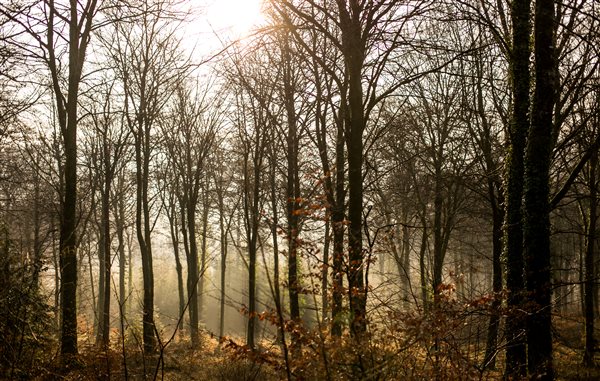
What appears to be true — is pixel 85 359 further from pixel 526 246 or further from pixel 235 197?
pixel 235 197

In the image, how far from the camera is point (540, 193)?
603 cm

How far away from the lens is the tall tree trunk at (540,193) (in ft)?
18.4

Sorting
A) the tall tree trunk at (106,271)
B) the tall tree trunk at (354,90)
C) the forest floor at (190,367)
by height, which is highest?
the tall tree trunk at (354,90)

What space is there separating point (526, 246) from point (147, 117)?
1175 cm

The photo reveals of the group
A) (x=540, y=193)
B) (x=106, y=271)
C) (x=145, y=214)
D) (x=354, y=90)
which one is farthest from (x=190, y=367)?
(x=145, y=214)

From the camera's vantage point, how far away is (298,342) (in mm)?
4688

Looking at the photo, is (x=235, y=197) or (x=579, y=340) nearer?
(x=579, y=340)

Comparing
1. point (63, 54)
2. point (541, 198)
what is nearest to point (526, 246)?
point (541, 198)

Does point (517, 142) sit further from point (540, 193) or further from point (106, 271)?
point (106, 271)

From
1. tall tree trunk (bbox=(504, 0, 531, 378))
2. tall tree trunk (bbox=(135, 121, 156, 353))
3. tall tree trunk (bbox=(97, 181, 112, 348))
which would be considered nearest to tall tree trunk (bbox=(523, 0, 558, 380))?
tall tree trunk (bbox=(504, 0, 531, 378))

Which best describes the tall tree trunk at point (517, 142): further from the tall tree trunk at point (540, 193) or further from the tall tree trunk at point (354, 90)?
the tall tree trunk at point (354, 90)

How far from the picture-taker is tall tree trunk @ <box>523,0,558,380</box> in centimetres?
561

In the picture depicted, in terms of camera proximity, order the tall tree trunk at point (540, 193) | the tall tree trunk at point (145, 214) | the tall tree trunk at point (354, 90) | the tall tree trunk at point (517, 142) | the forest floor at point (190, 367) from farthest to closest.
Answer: the tall tree trunk at point (145, 214) < the tall tree trunk at point (517, 142) < the forest floor at point (190, 367) < the tall tree trunk at point (354, 90) < the tall tree trunk at point (540, 193)

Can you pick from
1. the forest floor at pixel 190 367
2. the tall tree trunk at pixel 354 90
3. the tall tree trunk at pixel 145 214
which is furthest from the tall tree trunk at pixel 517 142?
the tall tree trunk at pixel 145 214
